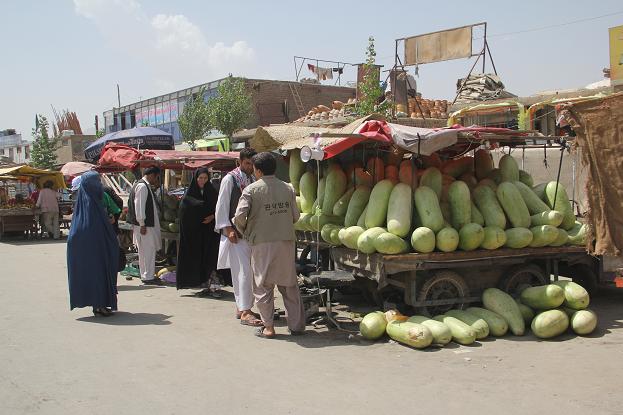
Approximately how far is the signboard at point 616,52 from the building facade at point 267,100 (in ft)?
53.3

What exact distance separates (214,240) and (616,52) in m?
10.6

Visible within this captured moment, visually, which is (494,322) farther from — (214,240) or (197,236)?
(197,236)

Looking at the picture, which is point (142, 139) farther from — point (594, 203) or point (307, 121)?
point (594, 203)

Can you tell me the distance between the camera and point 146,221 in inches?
383

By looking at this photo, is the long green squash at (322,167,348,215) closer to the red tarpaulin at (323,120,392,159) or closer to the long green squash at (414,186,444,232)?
the red tarpaulin at (323,120,392,159)

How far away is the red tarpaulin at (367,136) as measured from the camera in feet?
21.2

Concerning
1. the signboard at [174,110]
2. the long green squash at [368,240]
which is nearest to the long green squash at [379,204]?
the long green squash at [368,240]

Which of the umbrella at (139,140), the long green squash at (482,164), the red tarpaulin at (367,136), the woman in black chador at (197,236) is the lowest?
the woman in black chador at (197,236)

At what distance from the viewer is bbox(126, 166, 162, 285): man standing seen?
31.6 ft

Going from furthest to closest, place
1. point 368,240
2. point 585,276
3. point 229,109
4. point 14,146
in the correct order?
point 14,146 < point 229,109 < point 585,276 < point 368,240

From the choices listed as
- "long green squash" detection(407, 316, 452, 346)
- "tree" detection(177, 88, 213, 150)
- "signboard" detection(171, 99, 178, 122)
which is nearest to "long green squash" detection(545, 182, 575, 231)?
"long green squash" detection(407, 316, 452, 346)

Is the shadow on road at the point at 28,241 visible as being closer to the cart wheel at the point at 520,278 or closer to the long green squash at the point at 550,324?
the cart wheel at the point at 520,278

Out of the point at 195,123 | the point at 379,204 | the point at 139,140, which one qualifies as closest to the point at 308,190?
the point at 379,204

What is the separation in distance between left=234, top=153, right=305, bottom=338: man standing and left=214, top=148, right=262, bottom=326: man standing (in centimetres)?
58
